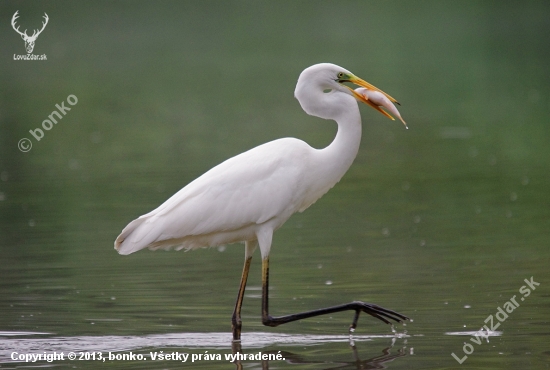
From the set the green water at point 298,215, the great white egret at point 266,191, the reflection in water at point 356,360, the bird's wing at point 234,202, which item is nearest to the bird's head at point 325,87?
the great white egret at point 266,191

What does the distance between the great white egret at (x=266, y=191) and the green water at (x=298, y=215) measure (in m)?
0.68

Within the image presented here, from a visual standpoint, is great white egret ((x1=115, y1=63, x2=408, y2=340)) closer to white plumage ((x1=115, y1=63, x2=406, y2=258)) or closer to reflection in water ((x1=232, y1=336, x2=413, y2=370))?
white plumage ((x1=115, y1=63, x2=406, y2=258))

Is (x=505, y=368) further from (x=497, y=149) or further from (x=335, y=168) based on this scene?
(x=497, y=149)

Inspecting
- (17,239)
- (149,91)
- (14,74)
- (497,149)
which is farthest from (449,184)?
(14,74)

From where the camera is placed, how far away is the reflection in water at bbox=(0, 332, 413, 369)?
7824 mm

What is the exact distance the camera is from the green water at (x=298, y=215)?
8.22 meters

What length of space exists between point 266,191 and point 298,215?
553 cm

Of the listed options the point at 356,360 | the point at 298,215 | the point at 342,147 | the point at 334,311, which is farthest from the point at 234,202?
the point at 298,215

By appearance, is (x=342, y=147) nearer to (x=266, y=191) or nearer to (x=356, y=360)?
(x=266, y=191)

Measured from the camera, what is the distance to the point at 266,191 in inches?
330

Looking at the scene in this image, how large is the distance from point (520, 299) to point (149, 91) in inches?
939

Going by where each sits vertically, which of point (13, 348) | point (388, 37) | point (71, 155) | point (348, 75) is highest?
point (388, 37)

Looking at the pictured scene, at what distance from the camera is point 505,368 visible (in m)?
7.04

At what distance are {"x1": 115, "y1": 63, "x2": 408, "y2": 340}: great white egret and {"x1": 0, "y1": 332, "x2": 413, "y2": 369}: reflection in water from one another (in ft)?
0.63
